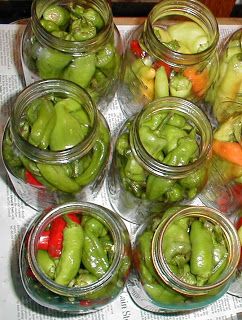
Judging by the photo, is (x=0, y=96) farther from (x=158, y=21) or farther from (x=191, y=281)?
(x=191, y=281)

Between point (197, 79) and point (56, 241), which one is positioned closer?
point (56, 241)

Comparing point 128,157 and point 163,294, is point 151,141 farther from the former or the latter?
point 163,294

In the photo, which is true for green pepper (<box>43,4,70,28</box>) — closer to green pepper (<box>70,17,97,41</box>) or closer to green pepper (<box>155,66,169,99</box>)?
green pepper (<box>70,17,97,41</box>)

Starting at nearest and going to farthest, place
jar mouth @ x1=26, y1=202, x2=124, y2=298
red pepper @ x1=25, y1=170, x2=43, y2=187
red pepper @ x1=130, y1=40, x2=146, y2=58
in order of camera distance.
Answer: jar mouth @ x1=26, y1=202, x2=124, y2=298 < red pepper @ x1=25, y1=170, x2=43, y2=187 < red pepper @ x1=130, y1=40, x2=146, y2=58

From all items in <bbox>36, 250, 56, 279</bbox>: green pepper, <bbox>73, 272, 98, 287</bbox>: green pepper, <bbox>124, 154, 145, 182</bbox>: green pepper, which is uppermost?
<bbox>124, 154, 145, 182</bbox>: green pepper

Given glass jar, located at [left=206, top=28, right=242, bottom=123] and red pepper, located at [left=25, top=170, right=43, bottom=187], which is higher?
glass jar, located at [left=206, top=28, right=242, bottom=123]

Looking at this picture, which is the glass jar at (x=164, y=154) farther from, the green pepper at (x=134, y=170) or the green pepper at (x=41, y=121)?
the green pepper at (x=41, y=121)

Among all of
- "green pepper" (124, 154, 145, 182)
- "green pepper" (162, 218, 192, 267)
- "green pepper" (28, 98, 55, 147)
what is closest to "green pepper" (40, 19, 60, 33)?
"green pepper" (28, 98, 55, 147)

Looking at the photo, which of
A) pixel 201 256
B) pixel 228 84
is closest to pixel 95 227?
pixel 201 256

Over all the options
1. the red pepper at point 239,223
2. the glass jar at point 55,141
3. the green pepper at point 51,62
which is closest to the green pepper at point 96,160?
the glass jar at point 55,141
